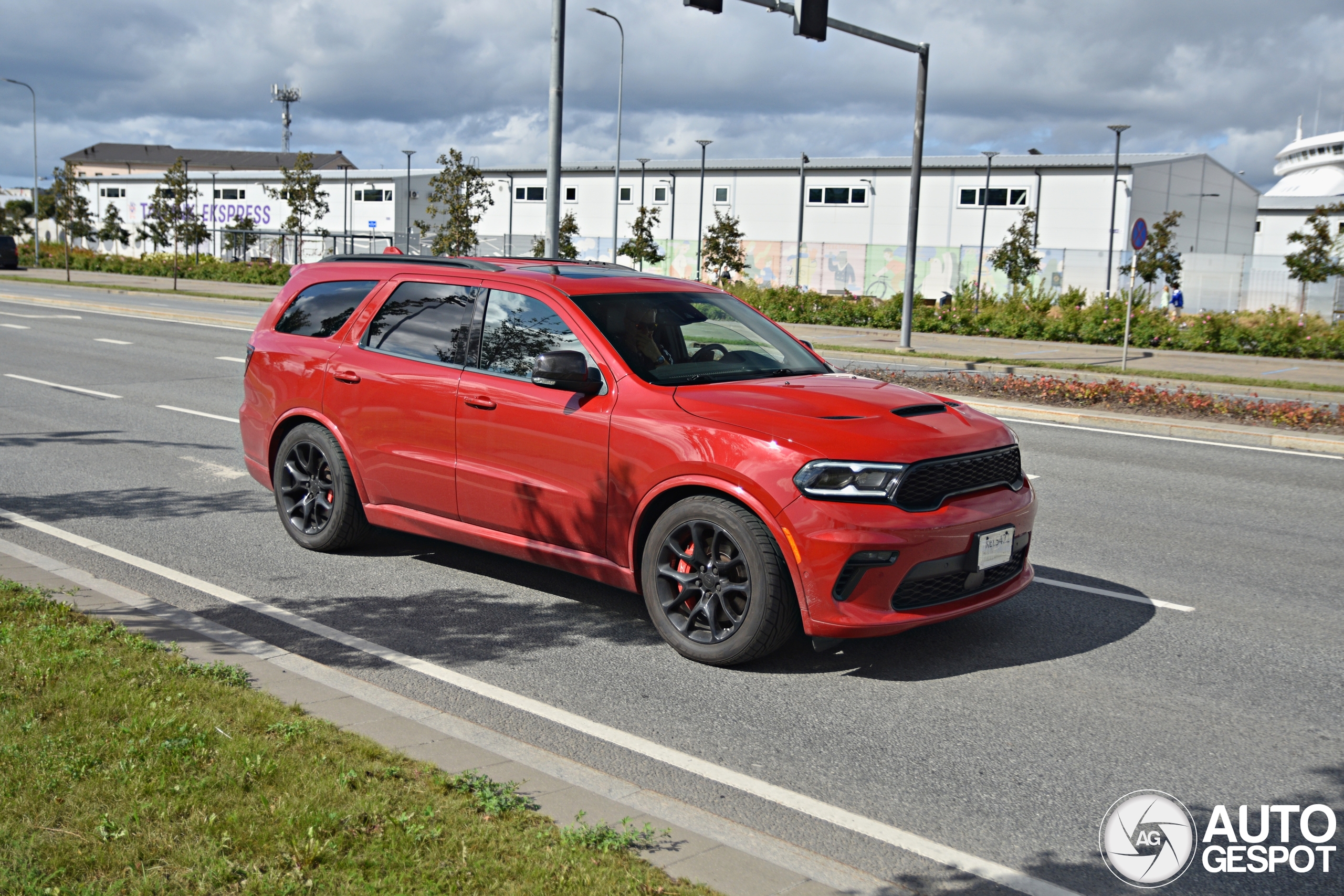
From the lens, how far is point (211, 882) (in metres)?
3.12

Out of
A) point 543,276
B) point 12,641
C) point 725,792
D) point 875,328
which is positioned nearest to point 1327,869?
point 725,792

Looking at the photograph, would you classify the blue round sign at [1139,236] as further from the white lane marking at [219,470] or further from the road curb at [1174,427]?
the white lane marking at [219,470]

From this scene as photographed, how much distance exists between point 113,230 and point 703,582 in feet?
300

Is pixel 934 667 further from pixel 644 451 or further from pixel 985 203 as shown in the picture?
pixel 985 203

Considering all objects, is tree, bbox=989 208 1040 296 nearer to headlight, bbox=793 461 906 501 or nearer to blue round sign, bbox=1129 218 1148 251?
blue round sign, bbox=1129 218 1148 251

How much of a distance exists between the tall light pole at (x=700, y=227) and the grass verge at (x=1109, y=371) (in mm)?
22085

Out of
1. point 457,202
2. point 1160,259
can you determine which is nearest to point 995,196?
point 1160,259

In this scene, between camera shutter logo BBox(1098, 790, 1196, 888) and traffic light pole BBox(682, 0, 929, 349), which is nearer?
camera shutter logo BBox(1098, 790, 1196, 888)

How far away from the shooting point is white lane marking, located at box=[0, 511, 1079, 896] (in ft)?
11.8

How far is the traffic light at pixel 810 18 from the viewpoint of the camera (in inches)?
693

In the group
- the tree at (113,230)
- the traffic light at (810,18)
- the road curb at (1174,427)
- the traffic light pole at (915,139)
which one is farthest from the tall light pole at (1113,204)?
the tree at (113,230)

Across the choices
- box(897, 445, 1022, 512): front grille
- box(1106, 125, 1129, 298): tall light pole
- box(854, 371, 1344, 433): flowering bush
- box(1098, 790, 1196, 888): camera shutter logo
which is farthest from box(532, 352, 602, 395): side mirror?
box(1106, 125, 1129, 298): tall light pole

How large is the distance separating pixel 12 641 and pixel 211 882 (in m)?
2.30

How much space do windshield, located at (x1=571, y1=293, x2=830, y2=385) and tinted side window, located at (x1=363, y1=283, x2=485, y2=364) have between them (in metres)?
0.74
